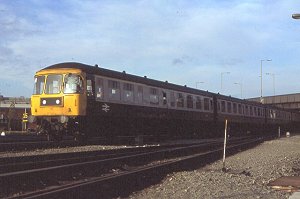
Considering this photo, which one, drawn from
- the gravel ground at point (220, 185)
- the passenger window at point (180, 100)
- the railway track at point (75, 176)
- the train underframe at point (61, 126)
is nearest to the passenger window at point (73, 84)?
the train underframe at point (61, 126)

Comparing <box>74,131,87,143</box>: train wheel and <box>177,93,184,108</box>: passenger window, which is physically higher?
<box>177,93,184,108</box>: passenger window

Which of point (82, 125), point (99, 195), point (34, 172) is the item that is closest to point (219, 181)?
point (99, 195)

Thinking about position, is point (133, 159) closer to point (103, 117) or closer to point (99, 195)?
point (99, 195)

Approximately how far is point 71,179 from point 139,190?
69.5 inches

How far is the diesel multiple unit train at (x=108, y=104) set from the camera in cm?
2058

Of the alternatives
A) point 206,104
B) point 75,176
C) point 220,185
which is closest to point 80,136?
point 75,176

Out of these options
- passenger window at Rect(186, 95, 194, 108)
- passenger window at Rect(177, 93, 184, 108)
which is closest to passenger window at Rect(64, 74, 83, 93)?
passenger window at Rect(177, 93, 184, 108)

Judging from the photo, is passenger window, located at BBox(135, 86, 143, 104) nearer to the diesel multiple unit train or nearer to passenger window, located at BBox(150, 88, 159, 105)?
the diesel multiple unit train

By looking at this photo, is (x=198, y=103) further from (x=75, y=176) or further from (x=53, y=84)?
(x=75, y=176)

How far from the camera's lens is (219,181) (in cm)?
1110

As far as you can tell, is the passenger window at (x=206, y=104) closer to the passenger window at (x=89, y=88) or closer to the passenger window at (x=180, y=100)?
the passenger window at (x=180, y=100)

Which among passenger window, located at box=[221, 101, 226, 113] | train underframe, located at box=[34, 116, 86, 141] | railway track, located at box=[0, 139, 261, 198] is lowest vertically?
railway track, located at box=[0, 139, 261, 198]

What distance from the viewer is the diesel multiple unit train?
2058 cm

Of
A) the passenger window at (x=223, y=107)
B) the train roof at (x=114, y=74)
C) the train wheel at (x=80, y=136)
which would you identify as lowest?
the train wheel at (x=80, y=136)
